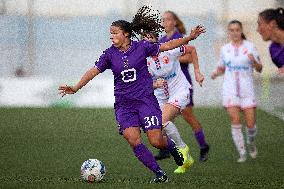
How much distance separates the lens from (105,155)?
48.8 feet

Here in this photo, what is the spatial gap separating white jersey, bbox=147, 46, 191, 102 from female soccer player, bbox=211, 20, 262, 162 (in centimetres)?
138

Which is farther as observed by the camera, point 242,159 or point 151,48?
point 242,159

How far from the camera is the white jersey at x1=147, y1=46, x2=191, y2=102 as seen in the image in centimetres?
1331

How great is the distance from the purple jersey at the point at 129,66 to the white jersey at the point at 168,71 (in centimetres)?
185

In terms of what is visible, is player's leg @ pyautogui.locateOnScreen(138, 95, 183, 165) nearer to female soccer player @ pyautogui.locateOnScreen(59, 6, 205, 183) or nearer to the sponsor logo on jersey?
female soccer player @ pyautogui.locateOnScreen(59, 6, 205, 183)

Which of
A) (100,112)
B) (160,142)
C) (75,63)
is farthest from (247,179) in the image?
(75,63)

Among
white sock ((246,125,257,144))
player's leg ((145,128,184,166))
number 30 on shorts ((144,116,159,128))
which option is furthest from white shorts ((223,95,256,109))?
number 30 on shorts ((144,116,159,128))

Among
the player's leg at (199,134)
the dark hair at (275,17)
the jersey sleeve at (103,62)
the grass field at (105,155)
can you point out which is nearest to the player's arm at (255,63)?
the player's leg at (199,134)

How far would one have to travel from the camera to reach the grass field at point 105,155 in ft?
37.5

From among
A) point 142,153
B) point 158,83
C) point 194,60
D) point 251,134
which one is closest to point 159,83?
point 158,83

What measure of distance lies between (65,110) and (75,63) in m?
6.40

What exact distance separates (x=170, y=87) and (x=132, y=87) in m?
2.16

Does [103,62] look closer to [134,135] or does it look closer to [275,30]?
[134,135]

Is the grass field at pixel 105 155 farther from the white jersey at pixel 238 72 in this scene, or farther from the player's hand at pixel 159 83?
the player's hand at pixel 159 83
